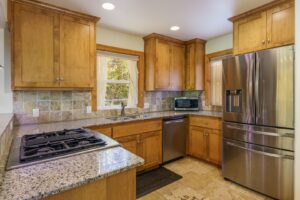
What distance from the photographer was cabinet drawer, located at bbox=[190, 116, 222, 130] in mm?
3028

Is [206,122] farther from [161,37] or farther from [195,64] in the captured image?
[161,37]

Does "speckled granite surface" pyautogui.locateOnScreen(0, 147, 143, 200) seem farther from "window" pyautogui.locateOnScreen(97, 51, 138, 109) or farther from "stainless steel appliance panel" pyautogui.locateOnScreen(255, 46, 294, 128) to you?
"window" pyautogui.locateOnScreen(97, 51, 138, 109)

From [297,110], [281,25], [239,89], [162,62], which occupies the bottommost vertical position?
[297,110]

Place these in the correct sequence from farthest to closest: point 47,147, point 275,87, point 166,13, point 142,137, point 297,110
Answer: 1. point 142,137
2. point 166,13
3. point 275,87
4. point 297,110
5. point 47,147

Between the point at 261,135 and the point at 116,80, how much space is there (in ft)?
8.10

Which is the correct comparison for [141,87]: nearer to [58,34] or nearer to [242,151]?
[58,34]

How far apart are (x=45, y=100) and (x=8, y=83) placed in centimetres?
47

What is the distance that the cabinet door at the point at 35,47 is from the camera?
2053 millimetres

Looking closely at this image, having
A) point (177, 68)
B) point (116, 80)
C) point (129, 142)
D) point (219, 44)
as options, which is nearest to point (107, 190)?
point (129, 142)

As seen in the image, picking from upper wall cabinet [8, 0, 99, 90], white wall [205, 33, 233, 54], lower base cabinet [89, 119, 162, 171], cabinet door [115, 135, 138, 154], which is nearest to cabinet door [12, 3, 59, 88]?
upper wall cabinet [8, 0, 99, 90]

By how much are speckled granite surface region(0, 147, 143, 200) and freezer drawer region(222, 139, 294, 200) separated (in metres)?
1.87

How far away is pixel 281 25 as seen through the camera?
2.24 m

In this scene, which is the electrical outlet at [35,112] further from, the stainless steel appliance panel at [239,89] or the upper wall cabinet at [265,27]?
the upper wall cabinet at [265,27]

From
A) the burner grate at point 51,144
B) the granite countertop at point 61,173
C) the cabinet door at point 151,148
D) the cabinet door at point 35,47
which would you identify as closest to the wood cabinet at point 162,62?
the cabinet door at point 151,148
